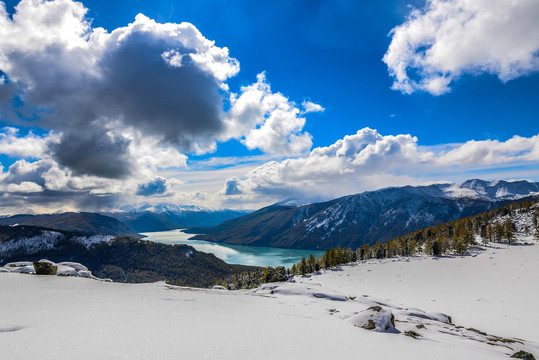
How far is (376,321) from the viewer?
12.2m

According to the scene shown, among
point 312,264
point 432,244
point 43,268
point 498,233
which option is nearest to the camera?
point 43,268

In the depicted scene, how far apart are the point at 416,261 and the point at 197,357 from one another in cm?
8231

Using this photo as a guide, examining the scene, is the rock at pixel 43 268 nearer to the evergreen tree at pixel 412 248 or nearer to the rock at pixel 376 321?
the rock at pixel 376 321

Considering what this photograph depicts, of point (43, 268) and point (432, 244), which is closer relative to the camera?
point (43, 268)

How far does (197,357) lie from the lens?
5.78 metres

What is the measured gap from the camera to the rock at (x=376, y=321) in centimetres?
1194

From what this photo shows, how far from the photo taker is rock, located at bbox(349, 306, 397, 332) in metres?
11.9

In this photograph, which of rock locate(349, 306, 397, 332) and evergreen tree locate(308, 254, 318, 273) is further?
evergreen tree locate(308, 254, 318, 273)

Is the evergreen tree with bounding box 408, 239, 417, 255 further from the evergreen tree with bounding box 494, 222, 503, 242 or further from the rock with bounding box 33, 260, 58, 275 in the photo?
the rock with bounding box 33, 260, 58, 275

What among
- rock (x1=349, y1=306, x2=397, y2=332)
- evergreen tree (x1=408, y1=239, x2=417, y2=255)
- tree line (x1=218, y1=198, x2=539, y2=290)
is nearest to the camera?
rock (x1=349, y1=306, x2=397, y2=332)

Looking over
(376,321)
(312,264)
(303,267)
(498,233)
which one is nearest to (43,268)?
(376,321)

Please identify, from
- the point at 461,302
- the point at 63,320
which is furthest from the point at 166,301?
the point at 461,302

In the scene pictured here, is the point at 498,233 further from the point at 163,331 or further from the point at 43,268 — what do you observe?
the point at 43,268

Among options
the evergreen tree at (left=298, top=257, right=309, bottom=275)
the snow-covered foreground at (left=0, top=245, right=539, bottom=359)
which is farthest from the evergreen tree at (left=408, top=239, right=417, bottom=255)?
the snow-covered foreground at (left=0, top=245, right=539, bottom=359)
